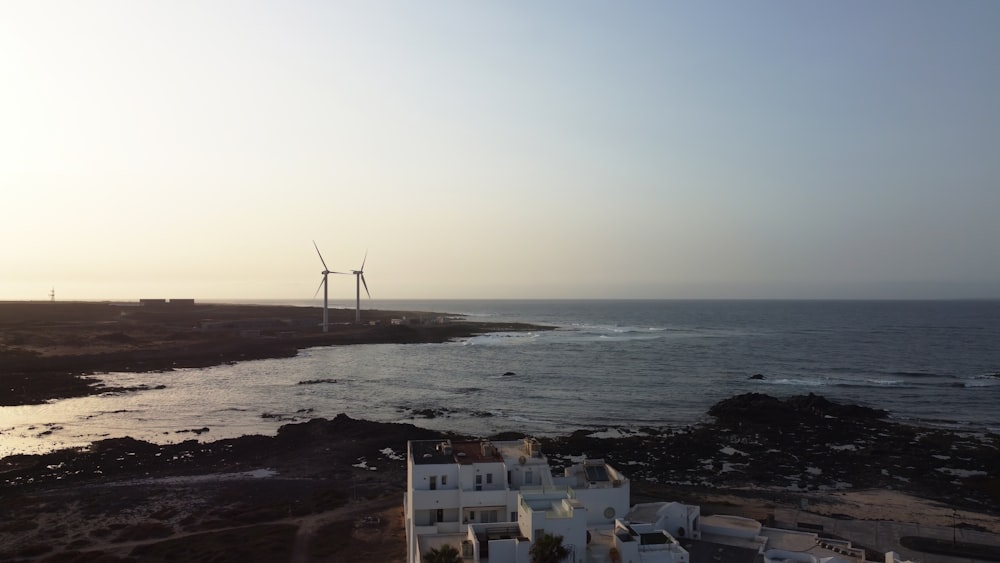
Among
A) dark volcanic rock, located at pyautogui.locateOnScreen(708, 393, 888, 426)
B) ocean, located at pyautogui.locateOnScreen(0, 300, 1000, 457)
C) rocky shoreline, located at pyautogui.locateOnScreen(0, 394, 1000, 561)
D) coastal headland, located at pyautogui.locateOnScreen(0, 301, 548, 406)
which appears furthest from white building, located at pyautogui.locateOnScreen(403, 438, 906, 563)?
coastal headland, located at pyautogui.locateOnScreen(0, 301, 548, 406)

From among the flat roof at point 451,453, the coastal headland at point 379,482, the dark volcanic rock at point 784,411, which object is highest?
the flat roof at point 451,453

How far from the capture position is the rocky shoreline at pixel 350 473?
36.4 meters

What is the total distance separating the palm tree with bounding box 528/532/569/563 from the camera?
923 inches

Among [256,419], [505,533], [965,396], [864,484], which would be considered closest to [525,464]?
[505,533]

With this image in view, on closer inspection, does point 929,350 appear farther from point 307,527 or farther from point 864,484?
point 307,527

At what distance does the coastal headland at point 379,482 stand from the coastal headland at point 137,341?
1438 cm

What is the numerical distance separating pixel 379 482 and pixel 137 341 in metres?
98.7

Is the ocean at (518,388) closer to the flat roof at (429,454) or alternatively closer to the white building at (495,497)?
the flat roof at (429,454)

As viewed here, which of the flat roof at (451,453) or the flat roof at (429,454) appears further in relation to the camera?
the flat roof at (451,453)

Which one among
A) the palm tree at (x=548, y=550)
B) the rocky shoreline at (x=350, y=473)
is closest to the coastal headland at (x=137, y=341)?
the rocky shoreline at (x=350, y=473)

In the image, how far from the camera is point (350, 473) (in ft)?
156

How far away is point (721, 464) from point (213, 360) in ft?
288

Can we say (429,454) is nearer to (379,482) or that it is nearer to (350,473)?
(379,482)

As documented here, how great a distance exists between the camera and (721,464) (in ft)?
168
